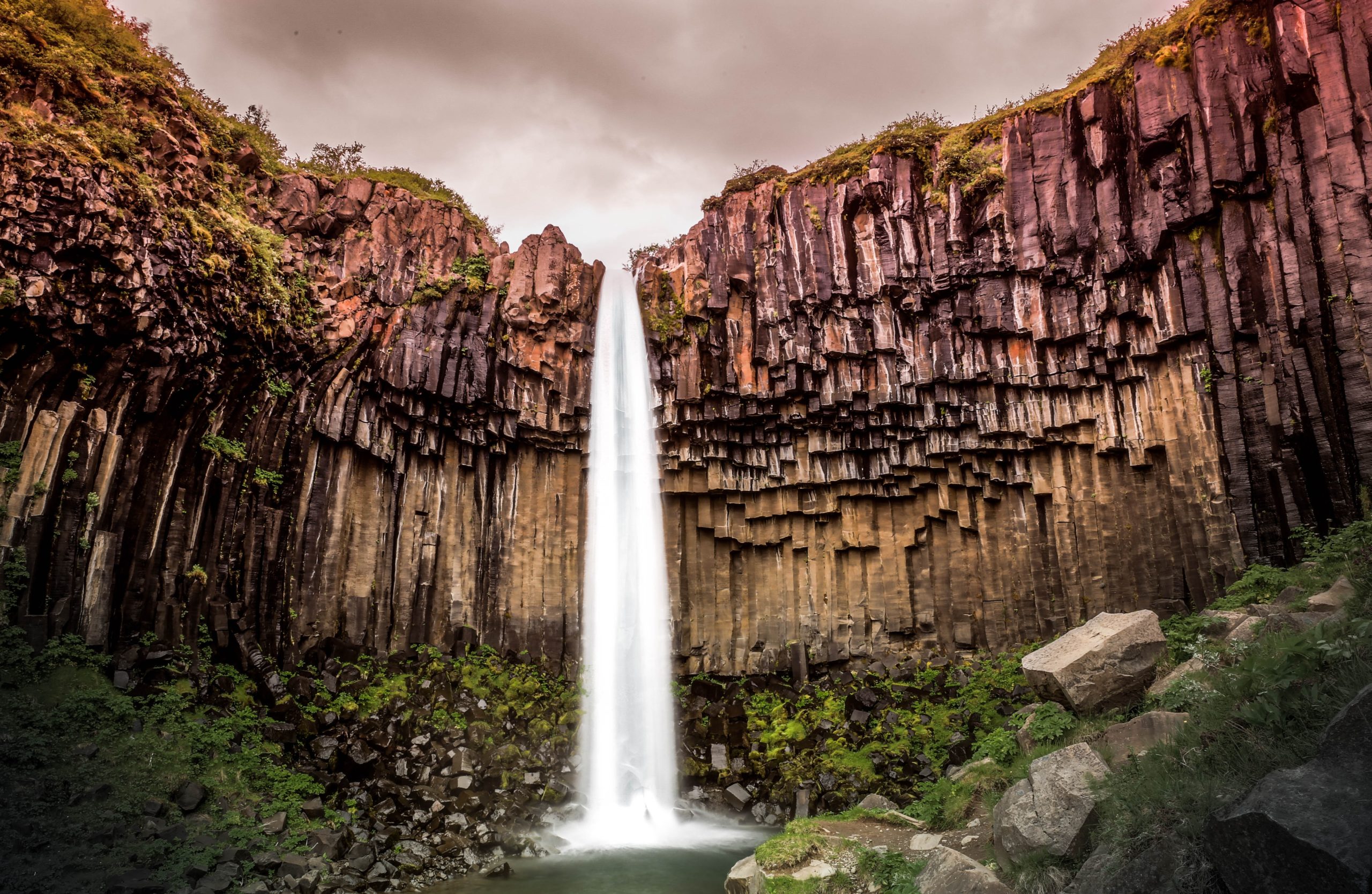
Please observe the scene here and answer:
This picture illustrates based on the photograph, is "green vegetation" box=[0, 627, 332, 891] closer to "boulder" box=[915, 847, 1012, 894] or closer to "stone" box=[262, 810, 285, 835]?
"stone" box=[262, 810, 285, 835]

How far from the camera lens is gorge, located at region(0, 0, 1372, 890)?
1232cm

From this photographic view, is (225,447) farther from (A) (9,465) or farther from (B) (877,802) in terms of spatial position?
(B) (877,802)

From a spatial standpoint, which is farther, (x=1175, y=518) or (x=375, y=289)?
(x=375, y=289)

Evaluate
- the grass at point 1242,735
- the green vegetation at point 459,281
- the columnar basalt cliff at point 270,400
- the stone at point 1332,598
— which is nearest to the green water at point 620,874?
the columnar basalt cliff at point 270,400

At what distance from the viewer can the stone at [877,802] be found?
12852 mm

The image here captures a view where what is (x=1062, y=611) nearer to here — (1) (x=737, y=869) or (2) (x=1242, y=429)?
(2) (x=1242, y=429)

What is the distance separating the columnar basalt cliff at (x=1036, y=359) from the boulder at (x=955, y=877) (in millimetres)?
9314

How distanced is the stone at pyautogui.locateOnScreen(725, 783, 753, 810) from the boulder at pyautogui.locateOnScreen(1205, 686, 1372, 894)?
39.7ft

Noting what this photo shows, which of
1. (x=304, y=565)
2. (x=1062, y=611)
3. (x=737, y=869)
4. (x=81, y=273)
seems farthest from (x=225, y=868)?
(x=1062, y=611)

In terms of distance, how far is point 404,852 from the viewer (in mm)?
11531

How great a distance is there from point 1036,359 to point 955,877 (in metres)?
12.8

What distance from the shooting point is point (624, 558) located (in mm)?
19562

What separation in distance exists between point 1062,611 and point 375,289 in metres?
17.1

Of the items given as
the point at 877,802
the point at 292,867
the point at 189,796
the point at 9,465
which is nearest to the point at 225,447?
the point at 9,465
